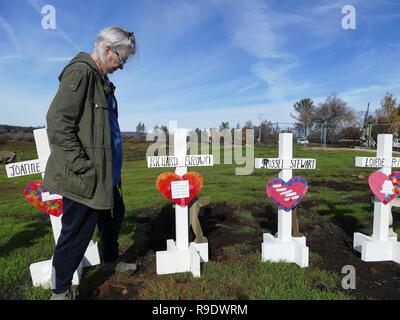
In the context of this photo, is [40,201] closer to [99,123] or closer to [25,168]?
[25,168]

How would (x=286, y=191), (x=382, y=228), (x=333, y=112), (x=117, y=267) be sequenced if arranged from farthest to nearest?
(x=333, y=112) < (x=382, y=228) < (x=286, y=191) < (x=117, y=267)

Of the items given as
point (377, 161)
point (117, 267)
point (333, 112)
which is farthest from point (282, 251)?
point (333, 112)

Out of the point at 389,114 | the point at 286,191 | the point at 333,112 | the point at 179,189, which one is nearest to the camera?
the point at 179,189

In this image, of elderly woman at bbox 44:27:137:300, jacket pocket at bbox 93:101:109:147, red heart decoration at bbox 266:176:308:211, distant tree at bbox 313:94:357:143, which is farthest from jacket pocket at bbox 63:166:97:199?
distant tree at bbox 313:94:357:143

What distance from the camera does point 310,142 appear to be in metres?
27.2

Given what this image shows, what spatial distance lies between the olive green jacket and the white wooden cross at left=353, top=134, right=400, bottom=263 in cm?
294

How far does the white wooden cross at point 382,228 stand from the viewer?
12.4 ft

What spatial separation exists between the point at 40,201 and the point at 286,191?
2.58 meters

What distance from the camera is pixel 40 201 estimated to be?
10.5 ft

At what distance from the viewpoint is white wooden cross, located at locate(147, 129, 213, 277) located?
11.4 feet

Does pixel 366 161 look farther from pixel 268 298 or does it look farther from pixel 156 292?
pixel 156 292

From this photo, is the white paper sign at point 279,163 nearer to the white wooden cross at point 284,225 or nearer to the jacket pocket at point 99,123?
the white wooden cross at point 284,225

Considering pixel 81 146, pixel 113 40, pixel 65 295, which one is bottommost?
pixel 65 295

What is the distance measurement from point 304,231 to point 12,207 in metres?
5.45
